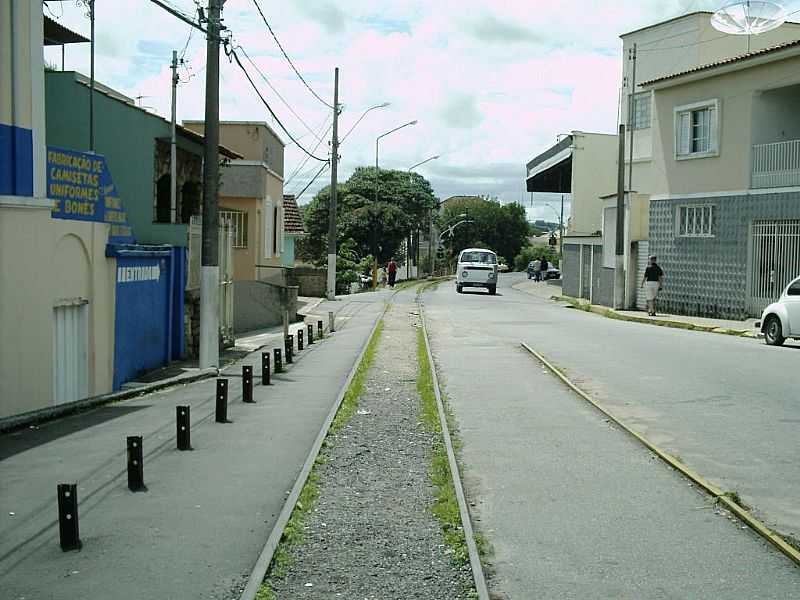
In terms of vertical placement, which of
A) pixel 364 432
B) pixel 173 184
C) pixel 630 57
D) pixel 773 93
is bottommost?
pixel 364 432

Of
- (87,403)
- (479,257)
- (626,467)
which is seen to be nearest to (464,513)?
(626,467)

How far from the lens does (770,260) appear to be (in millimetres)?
25938

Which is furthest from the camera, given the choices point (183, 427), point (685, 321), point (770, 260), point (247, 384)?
point (685, 321)

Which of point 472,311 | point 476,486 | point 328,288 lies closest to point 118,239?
point 476,486

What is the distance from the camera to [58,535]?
6562mm

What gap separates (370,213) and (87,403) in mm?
58737

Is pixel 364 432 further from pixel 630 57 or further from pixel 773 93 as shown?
pixel 630 57

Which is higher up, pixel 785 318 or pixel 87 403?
pixel 785 318

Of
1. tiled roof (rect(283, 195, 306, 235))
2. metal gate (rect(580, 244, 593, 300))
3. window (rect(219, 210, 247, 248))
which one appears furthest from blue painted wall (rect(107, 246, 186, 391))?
tiled roof (rect(283, 195, 306, 235))

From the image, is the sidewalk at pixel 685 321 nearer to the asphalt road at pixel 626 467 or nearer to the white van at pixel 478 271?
the asphalt road at pixel 626 467

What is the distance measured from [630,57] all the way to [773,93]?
15.1 m

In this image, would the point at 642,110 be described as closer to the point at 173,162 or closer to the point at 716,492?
the point at 173,162

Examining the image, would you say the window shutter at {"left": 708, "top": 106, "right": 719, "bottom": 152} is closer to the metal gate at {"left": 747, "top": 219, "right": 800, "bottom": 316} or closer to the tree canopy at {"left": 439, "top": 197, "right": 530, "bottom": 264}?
the metal gate at {"left": 747, "top": 219, "right": 800, "bottom": 316}

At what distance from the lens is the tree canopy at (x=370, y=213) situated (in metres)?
70.8
